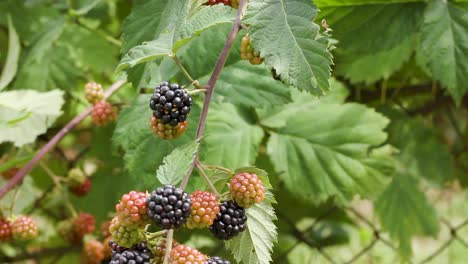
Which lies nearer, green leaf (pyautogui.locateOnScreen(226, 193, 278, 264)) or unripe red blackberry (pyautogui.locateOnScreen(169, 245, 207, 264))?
unripe red blackberry (pyautogui.locateOnScreen(169, 245, 207, 264))

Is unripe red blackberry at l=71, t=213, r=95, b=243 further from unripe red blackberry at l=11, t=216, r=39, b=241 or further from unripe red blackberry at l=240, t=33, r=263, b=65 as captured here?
unripe red blackberry at l=240, t=33, r=263, b=65

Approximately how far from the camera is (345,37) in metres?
1.34

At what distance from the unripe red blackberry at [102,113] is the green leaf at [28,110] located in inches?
3.1

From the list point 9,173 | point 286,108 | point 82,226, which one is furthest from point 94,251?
point 286,108

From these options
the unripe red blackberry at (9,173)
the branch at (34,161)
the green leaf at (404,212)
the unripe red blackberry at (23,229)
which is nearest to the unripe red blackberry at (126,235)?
the branch at (34,161)

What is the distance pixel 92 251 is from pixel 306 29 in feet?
2.65

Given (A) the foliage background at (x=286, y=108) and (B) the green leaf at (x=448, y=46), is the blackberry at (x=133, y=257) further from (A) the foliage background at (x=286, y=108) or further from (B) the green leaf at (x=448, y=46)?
(B) the green leaf at (x=448, y=46)

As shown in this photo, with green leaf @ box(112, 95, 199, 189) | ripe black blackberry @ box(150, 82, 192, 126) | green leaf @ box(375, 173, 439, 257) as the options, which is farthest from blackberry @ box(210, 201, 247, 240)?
green leaf @ box(375, 173, 439, 257)

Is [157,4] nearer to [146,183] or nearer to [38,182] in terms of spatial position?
[146,183]

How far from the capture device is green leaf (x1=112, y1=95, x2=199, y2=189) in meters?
1.24

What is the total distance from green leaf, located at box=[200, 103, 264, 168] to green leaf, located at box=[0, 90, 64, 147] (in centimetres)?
34

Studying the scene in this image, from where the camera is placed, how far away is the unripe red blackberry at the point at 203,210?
86cm

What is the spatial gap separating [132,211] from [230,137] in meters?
0.66

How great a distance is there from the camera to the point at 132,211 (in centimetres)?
85
